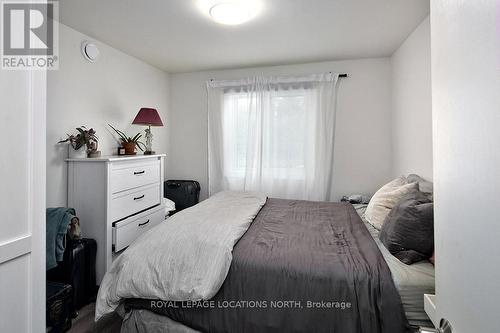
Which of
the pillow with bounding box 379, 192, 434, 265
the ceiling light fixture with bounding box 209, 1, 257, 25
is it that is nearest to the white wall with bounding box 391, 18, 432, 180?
the pillow with bounding box 379, 192, 434, 265

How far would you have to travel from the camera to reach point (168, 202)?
333 centimetres

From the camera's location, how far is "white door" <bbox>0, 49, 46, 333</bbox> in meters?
0.72

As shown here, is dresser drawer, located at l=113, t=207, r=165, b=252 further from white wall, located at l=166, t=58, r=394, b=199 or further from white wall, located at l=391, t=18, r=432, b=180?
white wall, located at l=391, t=18, r=432, b=180

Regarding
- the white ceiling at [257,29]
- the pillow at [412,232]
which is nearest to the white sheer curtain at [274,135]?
the white ceiling at [257,29]

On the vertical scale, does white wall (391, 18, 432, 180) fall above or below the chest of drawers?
above

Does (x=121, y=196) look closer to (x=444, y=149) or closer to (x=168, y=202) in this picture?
(x=168, y=202)

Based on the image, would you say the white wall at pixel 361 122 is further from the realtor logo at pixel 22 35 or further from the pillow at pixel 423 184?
the realtor logo at pixel 22 35

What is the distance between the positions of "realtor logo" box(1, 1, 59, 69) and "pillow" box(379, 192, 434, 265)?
6.13 ft

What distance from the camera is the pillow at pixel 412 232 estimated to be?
4.63 feet

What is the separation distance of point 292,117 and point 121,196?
2.35 metres

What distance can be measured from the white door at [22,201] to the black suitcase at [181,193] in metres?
2.73

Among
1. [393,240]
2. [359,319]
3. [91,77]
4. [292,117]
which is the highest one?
[91,77]

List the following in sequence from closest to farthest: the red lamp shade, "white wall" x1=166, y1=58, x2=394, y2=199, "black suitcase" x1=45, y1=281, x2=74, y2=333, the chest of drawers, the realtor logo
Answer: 1. the realtor logo
2. "black suitcase" x1=45, y1=281, x2=74, y2=333
3. the chest of drawers
4. the red lamp shade
5. "white wall" x1=166, y1=58, x2=394, y2=199

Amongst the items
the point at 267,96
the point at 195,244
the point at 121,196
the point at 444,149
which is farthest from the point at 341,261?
the point at 267,96
